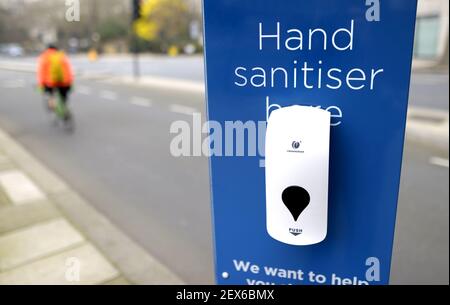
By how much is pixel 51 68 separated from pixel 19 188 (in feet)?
13.6

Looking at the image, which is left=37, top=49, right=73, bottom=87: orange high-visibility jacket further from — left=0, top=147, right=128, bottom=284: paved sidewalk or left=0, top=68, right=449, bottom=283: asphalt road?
left=0, top=147, right=128, bottom=284: paved sidewalk

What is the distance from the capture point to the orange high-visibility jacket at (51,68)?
8078 millimetres

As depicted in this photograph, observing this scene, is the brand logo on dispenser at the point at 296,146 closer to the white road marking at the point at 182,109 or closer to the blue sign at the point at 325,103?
the blue sign at the point at 325,103

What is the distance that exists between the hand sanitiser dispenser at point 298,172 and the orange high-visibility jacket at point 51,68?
7.92m

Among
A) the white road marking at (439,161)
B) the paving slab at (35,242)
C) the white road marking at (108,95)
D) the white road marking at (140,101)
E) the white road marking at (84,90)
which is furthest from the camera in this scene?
the white road marking at (84,90)

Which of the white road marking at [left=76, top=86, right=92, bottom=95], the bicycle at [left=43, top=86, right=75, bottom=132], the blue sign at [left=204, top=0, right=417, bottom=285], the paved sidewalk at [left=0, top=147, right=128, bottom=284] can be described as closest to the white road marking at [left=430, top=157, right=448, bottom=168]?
the paved sidewalk at [left=0, top=147, right=128, bottom=284]

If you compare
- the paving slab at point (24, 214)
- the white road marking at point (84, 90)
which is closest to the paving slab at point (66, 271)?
the paving slab at point (24, 214)

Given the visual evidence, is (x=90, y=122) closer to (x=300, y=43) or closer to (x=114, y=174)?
(x=114, y=174)

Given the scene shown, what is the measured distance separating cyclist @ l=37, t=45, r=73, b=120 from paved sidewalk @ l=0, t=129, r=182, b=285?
12.6 ft

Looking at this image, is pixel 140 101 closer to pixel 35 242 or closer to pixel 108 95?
pixel 108 95

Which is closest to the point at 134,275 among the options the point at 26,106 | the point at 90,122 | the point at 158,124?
the point at 158,124

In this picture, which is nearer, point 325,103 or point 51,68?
point 325,103

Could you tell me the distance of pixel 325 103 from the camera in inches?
49.2

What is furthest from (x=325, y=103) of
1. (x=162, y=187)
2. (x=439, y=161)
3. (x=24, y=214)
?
(x=439, y=161)
